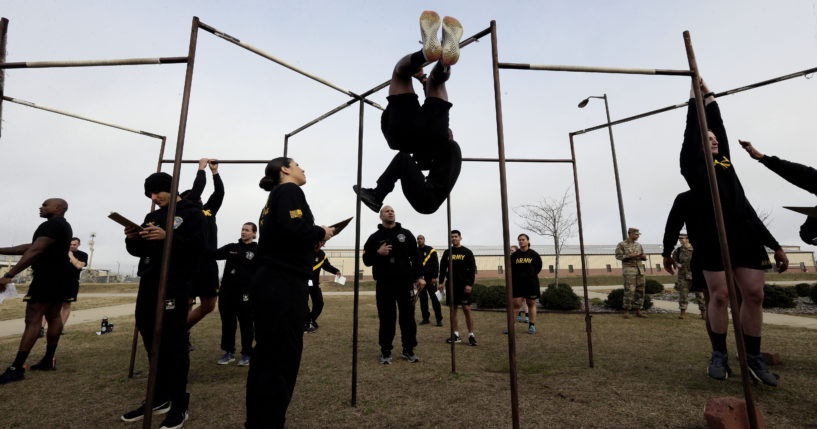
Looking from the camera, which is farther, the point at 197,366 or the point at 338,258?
the point at 338,258

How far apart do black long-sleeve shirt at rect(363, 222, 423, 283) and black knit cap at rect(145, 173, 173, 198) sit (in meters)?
2.87

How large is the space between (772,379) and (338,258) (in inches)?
1933

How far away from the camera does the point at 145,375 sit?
4.68m

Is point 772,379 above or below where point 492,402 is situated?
above

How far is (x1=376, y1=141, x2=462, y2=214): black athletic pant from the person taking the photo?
3.19 meters

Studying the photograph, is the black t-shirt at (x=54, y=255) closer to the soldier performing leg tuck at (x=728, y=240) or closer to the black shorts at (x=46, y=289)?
the black shorts at (x=46, y=289)

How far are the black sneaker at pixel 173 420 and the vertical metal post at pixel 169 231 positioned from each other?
69 cm

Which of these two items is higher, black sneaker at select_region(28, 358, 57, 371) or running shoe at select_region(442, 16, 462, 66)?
running shoe at select_region(442, 16, 462, 66)

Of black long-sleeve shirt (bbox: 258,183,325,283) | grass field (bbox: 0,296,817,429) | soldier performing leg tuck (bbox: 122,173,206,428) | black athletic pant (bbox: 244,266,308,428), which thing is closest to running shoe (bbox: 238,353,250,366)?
grass field (bbox: 0,296,817,429)

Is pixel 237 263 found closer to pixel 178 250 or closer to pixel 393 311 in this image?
pixel 178 250

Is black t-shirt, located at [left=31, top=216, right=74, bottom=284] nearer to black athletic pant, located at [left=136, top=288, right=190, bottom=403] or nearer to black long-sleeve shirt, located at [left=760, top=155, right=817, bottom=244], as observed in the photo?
black athletic pant, located at [left=136, top=288, right=190, bottom=403]

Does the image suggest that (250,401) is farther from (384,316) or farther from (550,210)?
(550,210)

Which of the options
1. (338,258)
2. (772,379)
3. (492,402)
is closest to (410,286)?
(492,402)

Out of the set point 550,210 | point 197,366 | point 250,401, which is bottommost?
point 197,366
